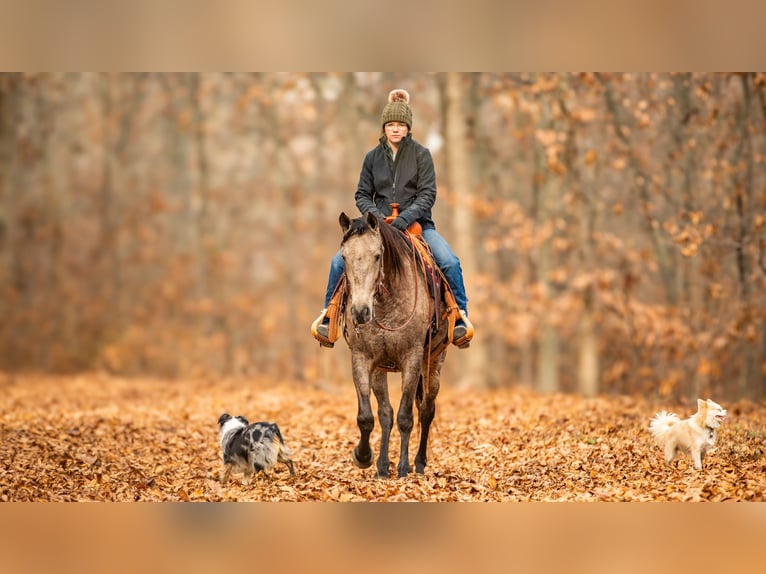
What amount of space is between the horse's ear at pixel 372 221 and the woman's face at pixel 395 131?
1.39 meters

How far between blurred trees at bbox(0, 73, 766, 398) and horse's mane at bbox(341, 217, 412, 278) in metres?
7.61

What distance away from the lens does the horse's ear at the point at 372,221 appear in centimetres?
792

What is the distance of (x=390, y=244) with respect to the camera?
8172 mm

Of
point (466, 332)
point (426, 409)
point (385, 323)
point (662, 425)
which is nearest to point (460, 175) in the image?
point (426, 409)

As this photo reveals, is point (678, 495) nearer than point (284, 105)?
Yes

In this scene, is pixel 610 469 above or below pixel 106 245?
below

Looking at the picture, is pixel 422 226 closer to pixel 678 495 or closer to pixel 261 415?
pixel 678 495

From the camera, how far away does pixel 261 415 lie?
14766 mm

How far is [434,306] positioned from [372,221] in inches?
52.1

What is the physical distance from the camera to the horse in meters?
7.83

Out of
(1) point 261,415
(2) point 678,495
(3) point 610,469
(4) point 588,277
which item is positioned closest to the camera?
(2) point 678,495

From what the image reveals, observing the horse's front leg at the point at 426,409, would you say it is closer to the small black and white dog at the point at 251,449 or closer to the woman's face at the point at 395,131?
the small black and white dog at the point at 251,449
